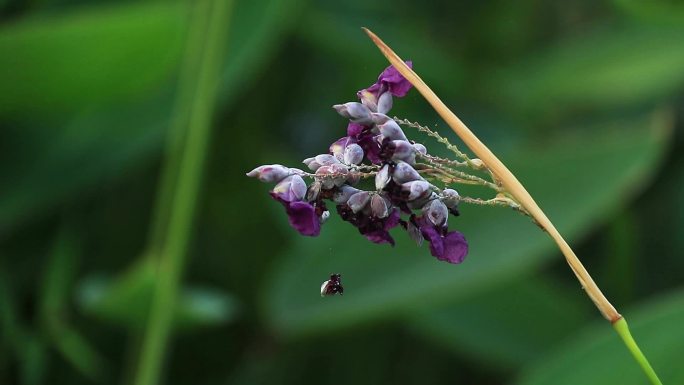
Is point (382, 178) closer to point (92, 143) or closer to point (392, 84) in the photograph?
point (392, 84)

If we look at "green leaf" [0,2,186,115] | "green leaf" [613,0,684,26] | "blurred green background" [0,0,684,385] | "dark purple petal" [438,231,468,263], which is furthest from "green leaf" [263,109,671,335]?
"dark purple petal" [438,231,468,263]

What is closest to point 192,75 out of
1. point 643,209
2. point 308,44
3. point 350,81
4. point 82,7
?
point 82,7

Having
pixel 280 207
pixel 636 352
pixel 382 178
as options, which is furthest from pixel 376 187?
pixel 280 207

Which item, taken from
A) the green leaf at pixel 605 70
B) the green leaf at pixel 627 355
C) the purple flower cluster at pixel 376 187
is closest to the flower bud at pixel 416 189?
the purple flower cluster at pixel 376 187

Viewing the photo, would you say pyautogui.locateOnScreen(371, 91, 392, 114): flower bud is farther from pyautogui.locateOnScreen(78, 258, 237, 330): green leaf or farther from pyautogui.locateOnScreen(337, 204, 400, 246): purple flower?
pyautogui.locateOnScreen(78, 258, 237, 330): green leaf

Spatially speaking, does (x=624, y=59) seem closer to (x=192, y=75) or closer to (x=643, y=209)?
→ (x=643, y=209)

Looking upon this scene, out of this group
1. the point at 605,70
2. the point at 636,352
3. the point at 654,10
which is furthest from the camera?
the point at 605,70
